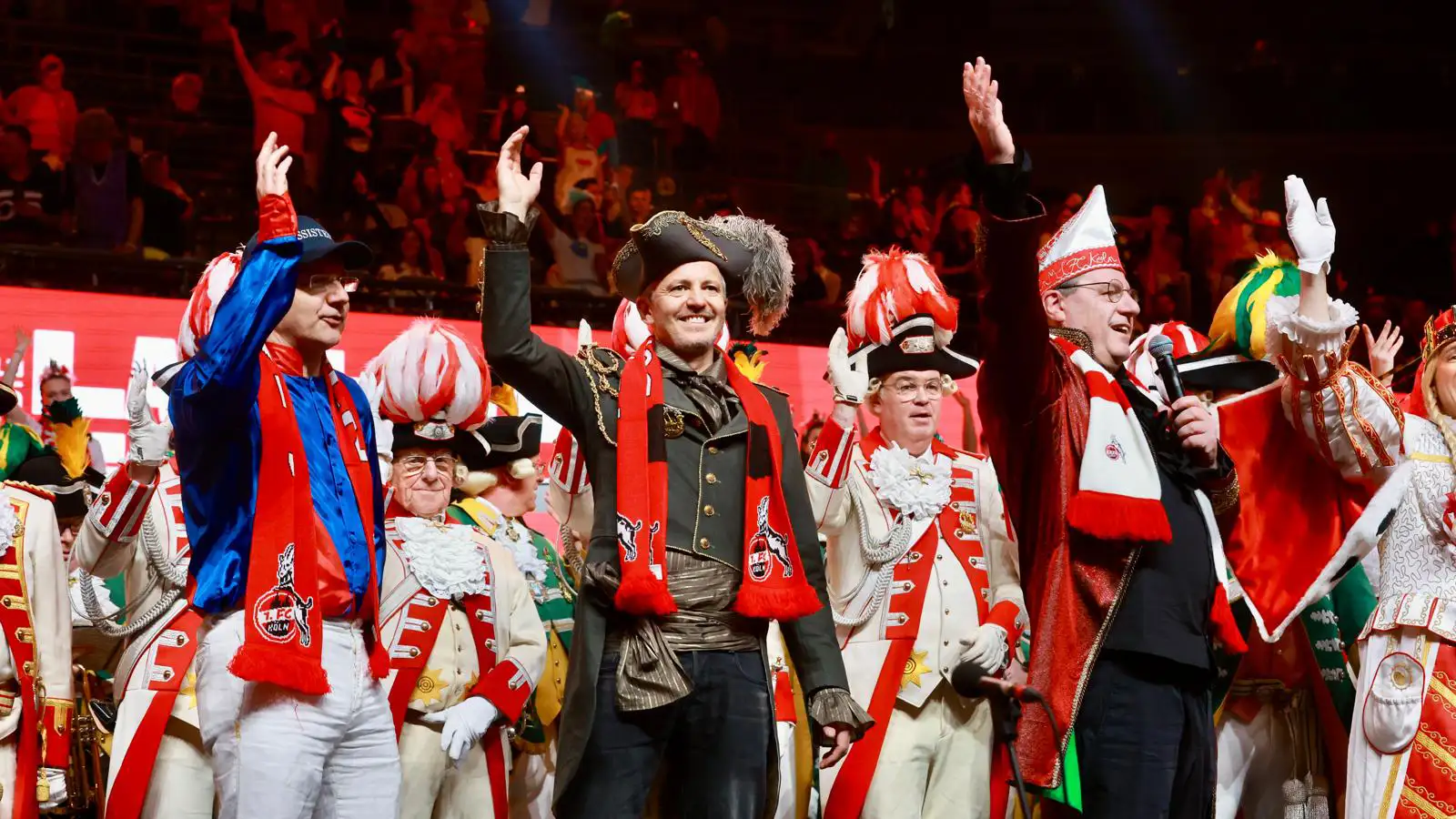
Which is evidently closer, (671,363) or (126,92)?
(671,363)

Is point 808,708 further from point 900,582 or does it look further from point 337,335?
point 900,582

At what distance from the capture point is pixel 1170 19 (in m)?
17.4

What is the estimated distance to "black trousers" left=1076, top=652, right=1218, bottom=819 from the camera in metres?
3.96

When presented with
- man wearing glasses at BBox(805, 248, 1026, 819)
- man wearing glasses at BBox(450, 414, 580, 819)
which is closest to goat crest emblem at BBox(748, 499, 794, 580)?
man wearing glasses at BBox(805, 248, 1026, 819)

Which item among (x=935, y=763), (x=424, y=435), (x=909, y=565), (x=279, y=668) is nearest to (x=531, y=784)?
(x=424, y=435)

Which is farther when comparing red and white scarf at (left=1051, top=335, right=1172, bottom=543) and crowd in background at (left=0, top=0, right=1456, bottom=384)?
crowd in background at (left=0, top=0, right=1456, bottom=384)

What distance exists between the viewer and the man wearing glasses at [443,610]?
5598mm

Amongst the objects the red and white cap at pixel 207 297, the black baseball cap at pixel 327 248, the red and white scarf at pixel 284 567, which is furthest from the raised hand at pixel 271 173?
the red and white cap at pixel 207 297

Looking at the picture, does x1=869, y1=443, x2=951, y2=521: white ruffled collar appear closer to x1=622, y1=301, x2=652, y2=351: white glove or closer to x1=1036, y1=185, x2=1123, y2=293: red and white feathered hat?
x1=622, y1=301, x2=652, y2=351: white glove

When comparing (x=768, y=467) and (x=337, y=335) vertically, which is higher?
(x=337, y=335)

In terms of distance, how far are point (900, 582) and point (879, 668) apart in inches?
11.8

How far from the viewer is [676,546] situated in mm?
3881

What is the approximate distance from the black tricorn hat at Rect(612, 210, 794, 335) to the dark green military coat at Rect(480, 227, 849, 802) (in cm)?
23

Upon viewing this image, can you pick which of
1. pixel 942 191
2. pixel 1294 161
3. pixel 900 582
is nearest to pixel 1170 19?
pixel 1294 161
